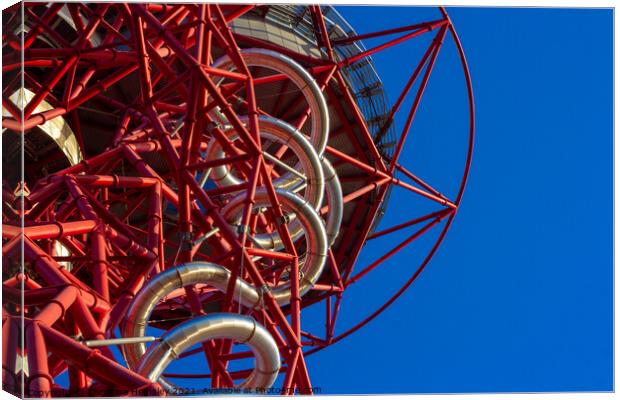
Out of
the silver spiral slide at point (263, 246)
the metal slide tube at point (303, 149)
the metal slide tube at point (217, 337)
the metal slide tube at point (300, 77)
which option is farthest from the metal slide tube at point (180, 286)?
the metal slide tube at point (300, 77)

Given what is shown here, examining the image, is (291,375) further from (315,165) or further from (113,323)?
(315,165)

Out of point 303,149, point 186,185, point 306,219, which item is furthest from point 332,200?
point 186,185

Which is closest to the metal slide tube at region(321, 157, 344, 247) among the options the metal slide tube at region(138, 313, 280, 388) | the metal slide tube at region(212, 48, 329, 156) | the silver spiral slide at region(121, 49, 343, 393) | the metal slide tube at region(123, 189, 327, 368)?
the silver spiral slide at region(121, 49, 343, 393)

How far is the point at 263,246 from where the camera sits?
2688cm

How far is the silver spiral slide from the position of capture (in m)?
18.7

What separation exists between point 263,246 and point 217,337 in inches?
311

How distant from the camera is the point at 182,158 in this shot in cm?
2162

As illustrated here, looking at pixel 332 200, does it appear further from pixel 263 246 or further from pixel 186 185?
pixel 186 185

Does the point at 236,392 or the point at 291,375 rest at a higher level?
the point at 291,375

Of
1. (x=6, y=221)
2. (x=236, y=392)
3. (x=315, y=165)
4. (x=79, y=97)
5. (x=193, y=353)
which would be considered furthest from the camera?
(x=193, y=353)

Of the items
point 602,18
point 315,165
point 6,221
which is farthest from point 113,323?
point 602,18

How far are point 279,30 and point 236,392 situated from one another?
13674mm

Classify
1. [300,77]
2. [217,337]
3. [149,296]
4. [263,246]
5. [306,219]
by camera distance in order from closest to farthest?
1. [217,337]
2. [149,296]
3. [306,219]
4. [300,77]
5. [263,246]

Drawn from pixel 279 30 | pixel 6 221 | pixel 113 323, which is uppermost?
pixel 279 30
